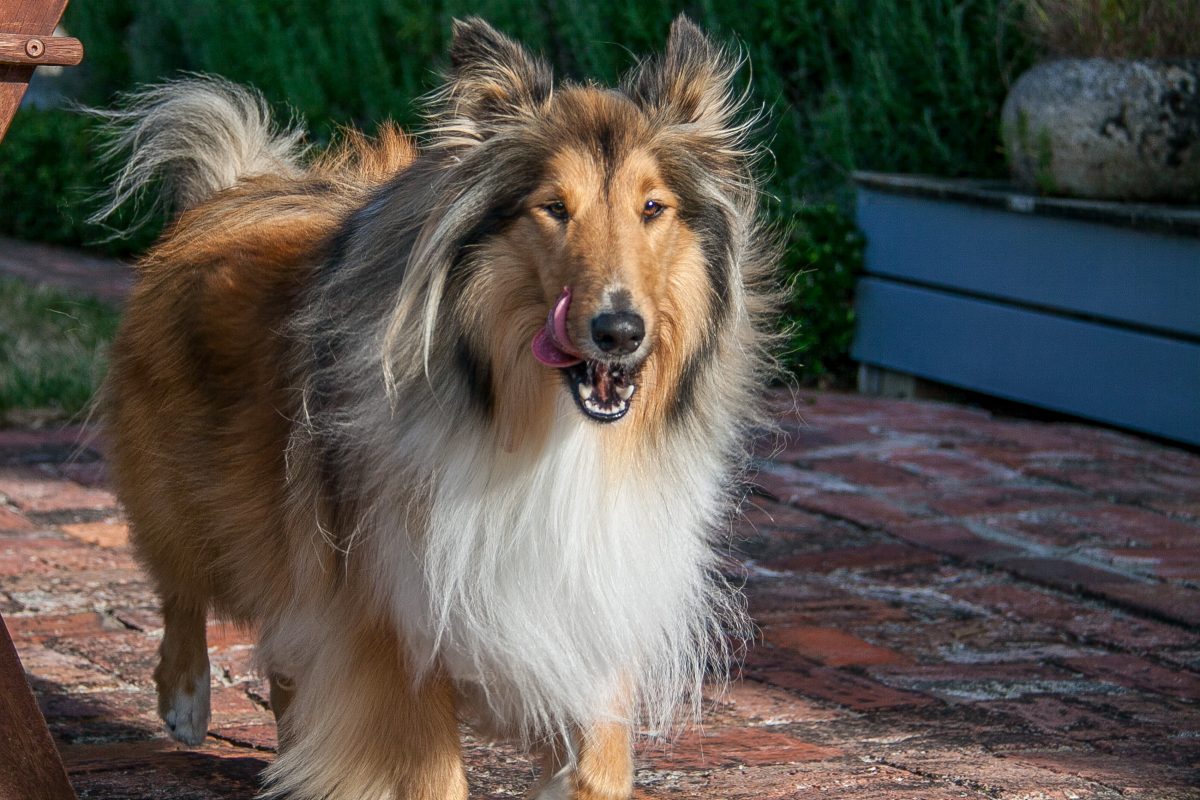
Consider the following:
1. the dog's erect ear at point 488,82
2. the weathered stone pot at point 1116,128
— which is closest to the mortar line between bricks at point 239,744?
the dog's erect ear at point 488,82

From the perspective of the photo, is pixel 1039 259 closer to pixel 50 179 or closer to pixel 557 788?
pixel 557 788

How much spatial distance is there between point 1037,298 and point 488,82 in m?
4.38

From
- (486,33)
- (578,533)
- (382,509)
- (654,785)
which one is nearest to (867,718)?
(654,785)

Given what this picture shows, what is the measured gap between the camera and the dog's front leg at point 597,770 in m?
3.05

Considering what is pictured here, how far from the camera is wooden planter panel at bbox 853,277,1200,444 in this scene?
6.32 meters

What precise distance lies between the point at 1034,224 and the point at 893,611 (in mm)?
2921

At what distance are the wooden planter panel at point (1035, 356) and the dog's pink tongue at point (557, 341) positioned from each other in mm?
4139

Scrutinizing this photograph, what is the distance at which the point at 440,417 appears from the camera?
2.94 meters

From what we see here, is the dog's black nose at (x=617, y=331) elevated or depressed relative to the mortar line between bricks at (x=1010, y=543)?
elevated

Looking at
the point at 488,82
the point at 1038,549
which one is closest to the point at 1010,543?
the point at 1038,549

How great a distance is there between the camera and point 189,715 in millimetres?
3611

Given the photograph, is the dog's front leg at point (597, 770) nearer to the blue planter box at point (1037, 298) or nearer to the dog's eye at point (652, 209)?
the dog's eye at point (652, 209)

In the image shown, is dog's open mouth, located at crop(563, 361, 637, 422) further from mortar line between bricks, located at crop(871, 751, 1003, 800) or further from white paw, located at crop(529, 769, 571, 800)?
mortar line between bricks, located at crop(871, 751, 1003, 800)

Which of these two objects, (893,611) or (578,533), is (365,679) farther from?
(893,611)
